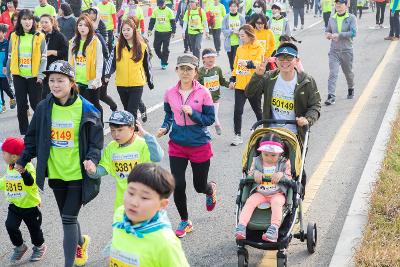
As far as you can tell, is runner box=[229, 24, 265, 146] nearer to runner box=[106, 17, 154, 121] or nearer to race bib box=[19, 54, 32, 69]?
runner box=[106, 17, 154, 121]

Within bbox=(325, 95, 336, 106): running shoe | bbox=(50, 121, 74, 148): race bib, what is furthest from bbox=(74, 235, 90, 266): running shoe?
bbox=(325, 95, 336, 106): running shoe

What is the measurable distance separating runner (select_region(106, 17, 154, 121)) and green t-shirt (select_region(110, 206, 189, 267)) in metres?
6.33

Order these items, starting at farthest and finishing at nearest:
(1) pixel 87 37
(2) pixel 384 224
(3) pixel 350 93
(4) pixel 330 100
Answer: (3) pixel 350 93 → (4) pixel 330 100 → (1) pixel 87 37 → (2) pixel 384 224

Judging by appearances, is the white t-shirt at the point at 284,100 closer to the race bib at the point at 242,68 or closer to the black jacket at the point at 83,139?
the black jacket at the point at 83,139

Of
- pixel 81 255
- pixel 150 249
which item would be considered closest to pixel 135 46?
pixel 81 255

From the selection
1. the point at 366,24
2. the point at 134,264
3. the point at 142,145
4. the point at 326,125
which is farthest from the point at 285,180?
the point at 366,24

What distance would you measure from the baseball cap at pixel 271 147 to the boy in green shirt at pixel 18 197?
2058 millimetres

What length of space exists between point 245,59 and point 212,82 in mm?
595

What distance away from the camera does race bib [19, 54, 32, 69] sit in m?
10.1

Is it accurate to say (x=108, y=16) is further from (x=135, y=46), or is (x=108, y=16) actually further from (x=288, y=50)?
(x=288, y=50)

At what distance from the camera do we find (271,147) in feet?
19.5

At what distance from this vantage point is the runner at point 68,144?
558cm

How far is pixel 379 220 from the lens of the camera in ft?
21.0

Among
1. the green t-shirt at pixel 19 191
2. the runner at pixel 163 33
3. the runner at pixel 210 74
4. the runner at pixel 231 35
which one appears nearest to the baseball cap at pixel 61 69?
the green t-shirt at pixel 19 191
